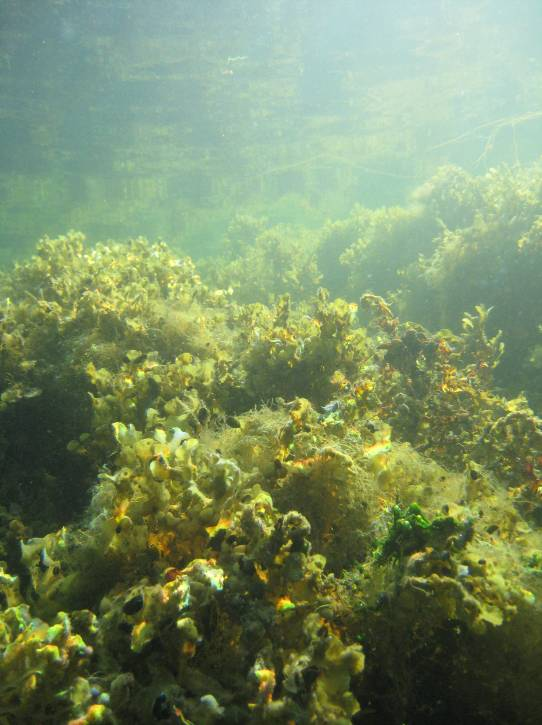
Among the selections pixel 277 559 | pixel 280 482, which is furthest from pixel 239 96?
pixel 277 559

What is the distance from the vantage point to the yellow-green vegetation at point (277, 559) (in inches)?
71.9

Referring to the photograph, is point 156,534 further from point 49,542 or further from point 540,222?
point 540,222

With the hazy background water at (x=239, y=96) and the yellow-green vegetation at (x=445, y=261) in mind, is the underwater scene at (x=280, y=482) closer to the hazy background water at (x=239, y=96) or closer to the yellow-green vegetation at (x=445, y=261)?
the yellow-green vegetation at (x=445, y=261)

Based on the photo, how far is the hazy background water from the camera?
1570cm

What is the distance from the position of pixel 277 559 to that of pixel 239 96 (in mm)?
24741

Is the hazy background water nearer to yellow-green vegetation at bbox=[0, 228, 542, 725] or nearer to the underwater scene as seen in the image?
the underwater scene

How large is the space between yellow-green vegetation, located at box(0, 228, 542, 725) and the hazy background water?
1520cm

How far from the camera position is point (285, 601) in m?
2.05

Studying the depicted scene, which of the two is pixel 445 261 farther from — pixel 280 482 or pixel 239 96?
pixel 239 96

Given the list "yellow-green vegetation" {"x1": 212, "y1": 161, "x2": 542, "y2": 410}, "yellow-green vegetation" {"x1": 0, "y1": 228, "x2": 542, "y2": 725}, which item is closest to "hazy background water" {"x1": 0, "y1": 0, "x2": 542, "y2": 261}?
"yellow-green vegetation" {"x1": 212, "y1": 161, "x2": 542, "y2": 410}

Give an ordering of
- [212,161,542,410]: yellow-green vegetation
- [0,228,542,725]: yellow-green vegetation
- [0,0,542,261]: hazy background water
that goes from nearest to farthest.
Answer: [0,228,542,725]: yellow-green vegetation
[212,161,542,410]: yellow-green vegetation
[0,0,542,261]: hazy background water

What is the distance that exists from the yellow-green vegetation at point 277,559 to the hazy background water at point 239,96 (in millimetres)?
15196

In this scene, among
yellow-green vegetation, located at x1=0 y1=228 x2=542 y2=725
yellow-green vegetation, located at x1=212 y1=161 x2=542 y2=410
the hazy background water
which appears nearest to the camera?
yellow-green vegetation, located at x1=0 y1=228 x2=542 y2=725

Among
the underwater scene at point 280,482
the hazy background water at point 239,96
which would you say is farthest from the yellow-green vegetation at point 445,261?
the hazy background water at point 239,96
